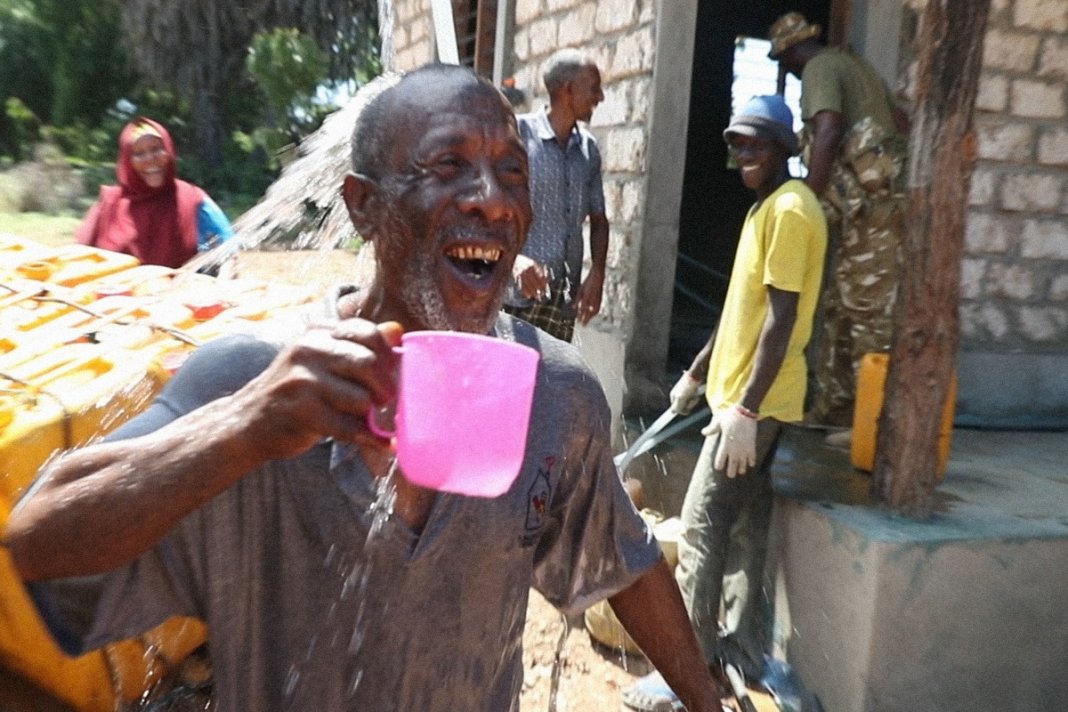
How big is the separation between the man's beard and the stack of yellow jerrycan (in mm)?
978

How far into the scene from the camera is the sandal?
11.5ft

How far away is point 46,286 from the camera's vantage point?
Answer: 134 inches

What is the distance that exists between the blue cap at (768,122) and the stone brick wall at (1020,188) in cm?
194

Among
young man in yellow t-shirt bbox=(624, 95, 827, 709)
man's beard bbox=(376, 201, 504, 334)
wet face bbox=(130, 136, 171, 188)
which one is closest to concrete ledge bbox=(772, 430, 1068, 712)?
young man in yellow t-shirt bbox=(624, 95, 827, 709)

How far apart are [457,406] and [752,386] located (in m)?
2.47

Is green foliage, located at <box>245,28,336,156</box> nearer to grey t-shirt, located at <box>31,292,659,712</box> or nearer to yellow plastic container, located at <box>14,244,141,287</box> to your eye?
yellow plastic container, located at <box>14,244,141,287</box>

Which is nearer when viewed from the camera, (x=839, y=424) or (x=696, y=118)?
(x=839, y=424)

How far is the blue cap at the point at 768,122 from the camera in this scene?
3480 millimetres

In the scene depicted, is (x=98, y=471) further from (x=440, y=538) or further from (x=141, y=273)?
(x=141, y=273)

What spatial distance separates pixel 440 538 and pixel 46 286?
2.63 meters

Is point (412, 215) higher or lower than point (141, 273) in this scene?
higher

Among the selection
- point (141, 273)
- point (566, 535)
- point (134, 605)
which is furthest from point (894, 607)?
point (141, 273)

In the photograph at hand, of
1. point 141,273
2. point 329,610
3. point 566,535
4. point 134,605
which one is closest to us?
point 134,605

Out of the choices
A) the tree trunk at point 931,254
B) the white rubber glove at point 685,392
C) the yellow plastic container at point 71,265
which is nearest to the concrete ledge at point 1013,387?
the white rubber glove at point 685,392
